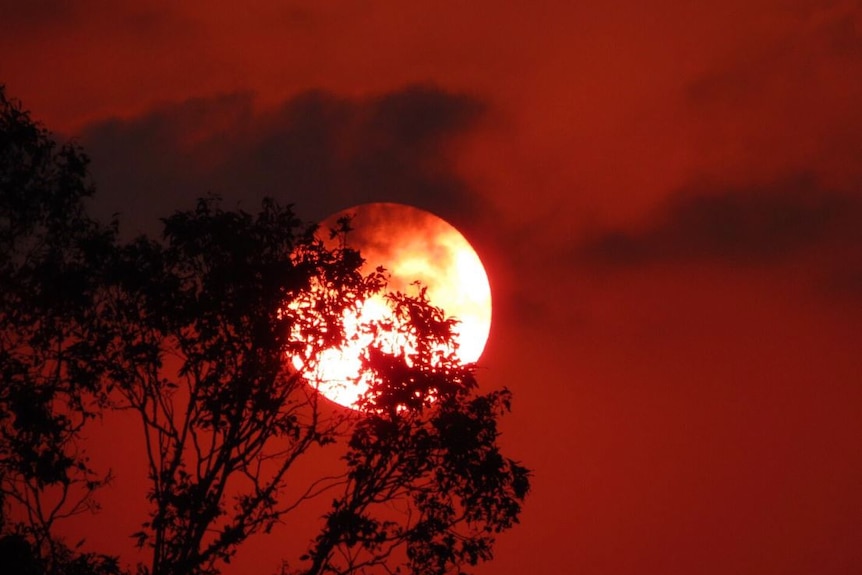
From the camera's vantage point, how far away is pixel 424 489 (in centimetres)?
3875

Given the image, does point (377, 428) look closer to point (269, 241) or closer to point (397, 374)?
point (397, 374)

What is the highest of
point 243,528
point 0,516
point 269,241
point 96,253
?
point 269,241

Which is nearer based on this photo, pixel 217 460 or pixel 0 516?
pixel 0 516

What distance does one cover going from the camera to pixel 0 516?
3478cm

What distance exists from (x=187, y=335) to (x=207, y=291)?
5.05 ft

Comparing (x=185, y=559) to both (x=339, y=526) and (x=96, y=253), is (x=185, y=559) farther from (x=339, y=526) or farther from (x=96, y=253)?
(x=96, y=253)

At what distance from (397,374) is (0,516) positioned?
1134 centimetres

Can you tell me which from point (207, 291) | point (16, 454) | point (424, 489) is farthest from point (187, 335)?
point (424, 489)

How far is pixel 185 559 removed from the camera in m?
36.3

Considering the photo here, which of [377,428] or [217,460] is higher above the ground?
[377,428]

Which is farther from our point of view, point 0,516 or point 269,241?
point 269,241

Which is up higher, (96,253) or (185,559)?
(96,253)

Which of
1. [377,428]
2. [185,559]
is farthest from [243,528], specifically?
[377,428]

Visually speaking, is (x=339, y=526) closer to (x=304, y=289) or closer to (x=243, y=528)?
(x=243, y=528)
